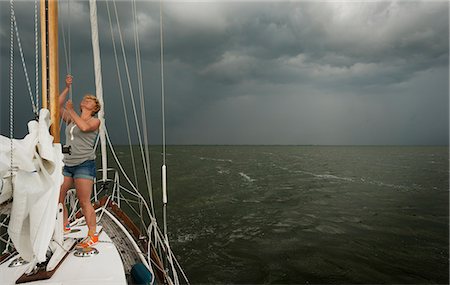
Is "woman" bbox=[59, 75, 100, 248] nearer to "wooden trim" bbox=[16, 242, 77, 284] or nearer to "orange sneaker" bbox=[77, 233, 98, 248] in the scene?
"orange sneaker" bbox=[77, 233, 98, 248]

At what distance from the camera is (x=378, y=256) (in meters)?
7.91

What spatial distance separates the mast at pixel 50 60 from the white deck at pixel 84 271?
1.27 metres

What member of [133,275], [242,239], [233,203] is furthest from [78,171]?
[233,203]

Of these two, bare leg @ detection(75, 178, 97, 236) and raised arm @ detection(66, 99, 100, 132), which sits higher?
raised arm @ detection(66, 99, 100, 132)

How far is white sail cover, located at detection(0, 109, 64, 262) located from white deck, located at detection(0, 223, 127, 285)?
1.80 feet

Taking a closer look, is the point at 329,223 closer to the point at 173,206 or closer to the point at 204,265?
the point at 204,265

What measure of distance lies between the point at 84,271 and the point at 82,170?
1.20m

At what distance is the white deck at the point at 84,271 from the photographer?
2479 mm

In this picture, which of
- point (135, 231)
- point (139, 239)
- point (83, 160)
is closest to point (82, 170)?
point (83, 160)

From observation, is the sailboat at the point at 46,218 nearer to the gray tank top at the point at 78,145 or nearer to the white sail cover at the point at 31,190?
the white sail cover at the point at 31,190

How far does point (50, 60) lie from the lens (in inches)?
105

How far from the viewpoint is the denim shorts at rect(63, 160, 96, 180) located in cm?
333

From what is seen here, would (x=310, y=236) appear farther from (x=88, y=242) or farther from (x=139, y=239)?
(x=88, y=242)

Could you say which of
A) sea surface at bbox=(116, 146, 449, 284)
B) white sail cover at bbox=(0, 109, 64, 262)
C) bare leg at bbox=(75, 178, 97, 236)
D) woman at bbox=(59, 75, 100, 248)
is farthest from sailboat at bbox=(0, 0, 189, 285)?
sea surface at bbox=(116, 146, 449, 284)
